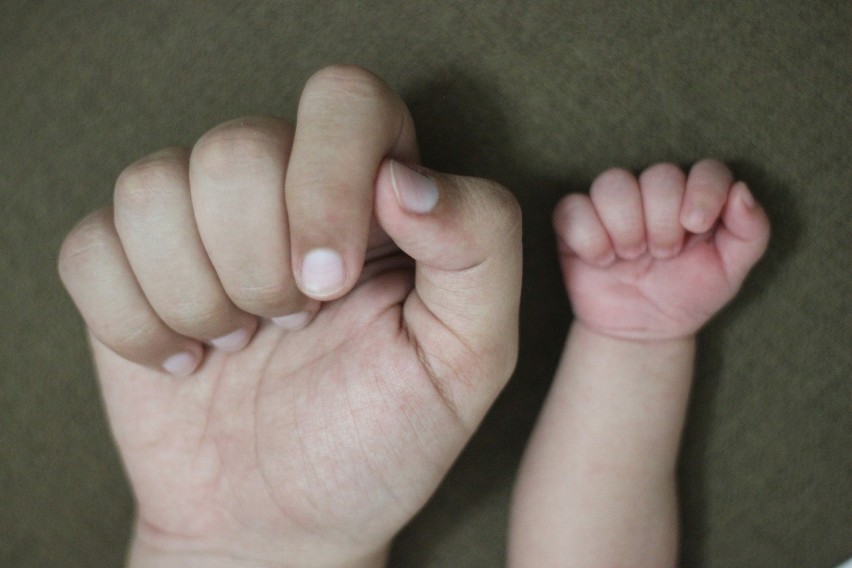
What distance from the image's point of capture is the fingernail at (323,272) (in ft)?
1.55

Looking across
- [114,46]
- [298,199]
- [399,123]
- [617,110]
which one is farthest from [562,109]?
[114,46]

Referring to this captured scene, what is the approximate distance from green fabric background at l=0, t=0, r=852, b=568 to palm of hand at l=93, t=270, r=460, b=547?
15 cm

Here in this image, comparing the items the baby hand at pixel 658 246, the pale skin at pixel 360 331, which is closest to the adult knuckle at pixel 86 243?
the pale skin at pixel 360 331

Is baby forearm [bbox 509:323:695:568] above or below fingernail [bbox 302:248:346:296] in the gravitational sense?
below

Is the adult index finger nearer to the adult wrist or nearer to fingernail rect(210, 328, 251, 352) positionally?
fingernail rect(210, 328, 251, 352)

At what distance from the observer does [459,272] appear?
56cm

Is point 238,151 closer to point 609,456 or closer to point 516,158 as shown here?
point 516,158

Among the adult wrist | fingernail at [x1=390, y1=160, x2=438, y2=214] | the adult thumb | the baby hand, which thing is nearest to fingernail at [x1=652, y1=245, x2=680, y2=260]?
the baby hand

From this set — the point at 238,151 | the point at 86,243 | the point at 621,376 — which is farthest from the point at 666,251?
the point at 86,243

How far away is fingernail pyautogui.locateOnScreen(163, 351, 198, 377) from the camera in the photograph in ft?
2.10

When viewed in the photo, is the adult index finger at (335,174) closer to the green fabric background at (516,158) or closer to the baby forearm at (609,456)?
the green fabric background at (516,158)

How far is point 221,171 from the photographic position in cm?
53

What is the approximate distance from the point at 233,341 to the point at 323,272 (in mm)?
201

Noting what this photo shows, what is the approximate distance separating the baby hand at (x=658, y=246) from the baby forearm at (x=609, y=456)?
0.11 ft
